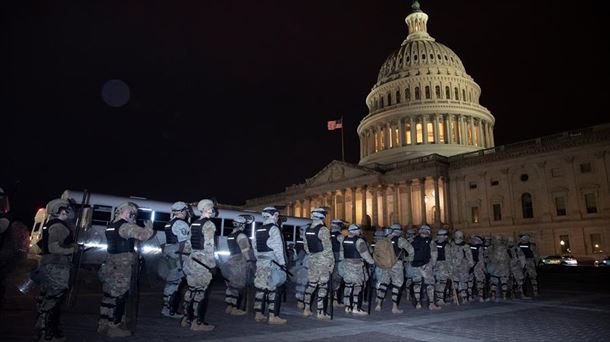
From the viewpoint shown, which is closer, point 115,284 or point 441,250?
point 115,284

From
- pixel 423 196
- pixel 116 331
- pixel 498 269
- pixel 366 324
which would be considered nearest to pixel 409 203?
pixel 423 196

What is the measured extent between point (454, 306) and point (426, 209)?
158ft

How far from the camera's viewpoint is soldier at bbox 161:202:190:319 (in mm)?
9555

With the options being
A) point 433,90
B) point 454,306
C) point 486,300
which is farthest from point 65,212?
point 433,90

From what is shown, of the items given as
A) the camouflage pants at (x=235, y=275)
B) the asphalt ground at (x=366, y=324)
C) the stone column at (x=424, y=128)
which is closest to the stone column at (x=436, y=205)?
the stone column at (x=424, y=128)

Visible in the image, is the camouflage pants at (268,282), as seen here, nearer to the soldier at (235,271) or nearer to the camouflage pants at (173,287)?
the soldier at (235,271)

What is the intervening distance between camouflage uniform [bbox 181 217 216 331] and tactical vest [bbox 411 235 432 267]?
7.06m

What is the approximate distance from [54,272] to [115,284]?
103cm

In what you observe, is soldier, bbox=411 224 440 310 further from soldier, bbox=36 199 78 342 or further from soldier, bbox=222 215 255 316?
soldier, bbox=36 199 78 342

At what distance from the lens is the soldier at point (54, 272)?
6926 mm

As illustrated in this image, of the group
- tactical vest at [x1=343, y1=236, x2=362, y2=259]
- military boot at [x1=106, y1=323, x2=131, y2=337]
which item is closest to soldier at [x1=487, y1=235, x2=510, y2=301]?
tactical vest at [x1=343, y1=236, x2=362, y2=259]

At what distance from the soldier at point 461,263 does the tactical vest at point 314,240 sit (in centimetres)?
603

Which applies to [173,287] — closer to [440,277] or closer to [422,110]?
[440,277]

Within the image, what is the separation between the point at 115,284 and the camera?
24.7ft
